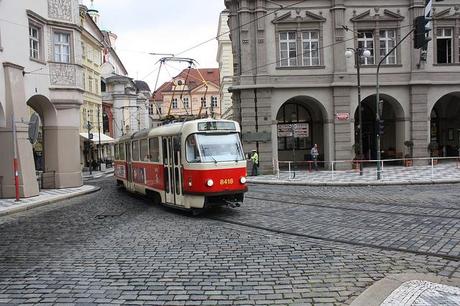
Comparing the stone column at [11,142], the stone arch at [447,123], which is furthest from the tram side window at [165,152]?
the stone arch at [447,123]

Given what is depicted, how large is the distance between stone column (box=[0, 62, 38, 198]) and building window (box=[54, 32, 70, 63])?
3877 millimetres

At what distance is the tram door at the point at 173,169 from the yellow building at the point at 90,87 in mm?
30630

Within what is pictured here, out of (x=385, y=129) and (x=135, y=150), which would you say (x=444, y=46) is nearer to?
(x=385, y=129)

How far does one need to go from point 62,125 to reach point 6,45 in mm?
5636

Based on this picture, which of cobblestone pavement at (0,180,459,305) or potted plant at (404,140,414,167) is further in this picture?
potted plant at (404,140,414,167)

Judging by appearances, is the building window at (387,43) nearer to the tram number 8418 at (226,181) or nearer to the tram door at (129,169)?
the tram door at (129,169)

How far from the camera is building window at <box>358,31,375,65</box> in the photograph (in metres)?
31.2

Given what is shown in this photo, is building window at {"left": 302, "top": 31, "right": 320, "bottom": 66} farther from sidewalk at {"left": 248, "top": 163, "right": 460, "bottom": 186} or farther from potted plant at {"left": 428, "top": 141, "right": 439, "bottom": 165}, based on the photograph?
potted plant at {"left": 428, "top": 141, "right": 439, "bottom": 165}

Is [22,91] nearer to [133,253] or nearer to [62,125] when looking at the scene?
[62,125]

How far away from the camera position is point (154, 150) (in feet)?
51.3

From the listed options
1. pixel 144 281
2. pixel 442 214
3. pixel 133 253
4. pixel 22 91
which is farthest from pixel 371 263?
pixel 22 91

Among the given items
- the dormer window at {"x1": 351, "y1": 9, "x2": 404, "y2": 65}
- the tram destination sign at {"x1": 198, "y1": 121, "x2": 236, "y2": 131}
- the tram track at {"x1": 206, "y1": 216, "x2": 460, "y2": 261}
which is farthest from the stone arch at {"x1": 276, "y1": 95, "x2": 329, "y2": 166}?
the tram track at {"x1": 206, "y1": 216, "x2": 460, "y2": 261}

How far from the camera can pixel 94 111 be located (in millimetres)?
51688

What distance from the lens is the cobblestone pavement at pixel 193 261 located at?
6.13m
